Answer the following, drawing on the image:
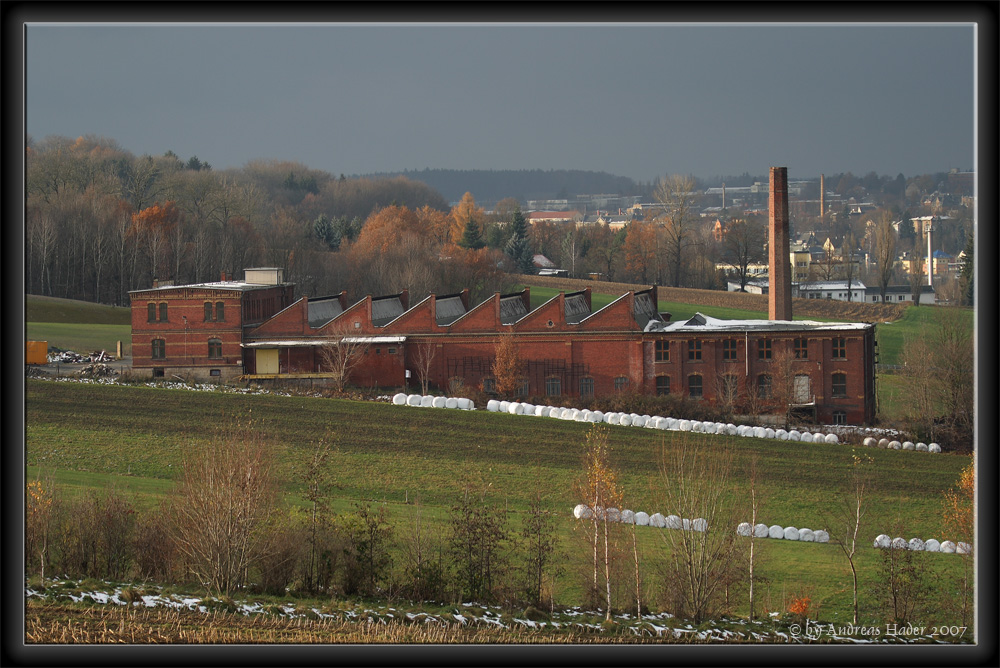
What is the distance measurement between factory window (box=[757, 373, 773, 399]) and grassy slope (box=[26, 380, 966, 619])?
5529 millimetres

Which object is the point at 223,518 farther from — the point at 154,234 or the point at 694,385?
the point at 154,234

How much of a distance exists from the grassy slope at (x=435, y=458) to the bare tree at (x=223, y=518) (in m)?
4.97

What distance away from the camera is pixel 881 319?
211 ft

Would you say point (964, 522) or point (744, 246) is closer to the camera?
point (964, 522)

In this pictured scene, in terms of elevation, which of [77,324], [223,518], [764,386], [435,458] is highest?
[77,324]

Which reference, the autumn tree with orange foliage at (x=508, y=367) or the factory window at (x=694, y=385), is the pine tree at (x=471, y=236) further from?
the factory window at (x=694, y=385)

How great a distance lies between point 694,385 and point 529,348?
5834mm

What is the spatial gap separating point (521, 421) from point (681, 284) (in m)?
46.8

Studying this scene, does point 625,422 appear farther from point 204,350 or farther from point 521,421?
point 204,350

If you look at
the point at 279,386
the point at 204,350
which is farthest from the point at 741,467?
the point at 204,350

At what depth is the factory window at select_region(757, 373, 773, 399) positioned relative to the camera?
3481 centimetres

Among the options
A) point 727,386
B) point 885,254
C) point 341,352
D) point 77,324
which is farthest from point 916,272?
point 77,324

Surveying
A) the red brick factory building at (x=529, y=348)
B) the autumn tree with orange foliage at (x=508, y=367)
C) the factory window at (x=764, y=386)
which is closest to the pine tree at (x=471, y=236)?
the red brick factory building at (x=529, y=348)

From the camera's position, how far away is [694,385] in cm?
3559
